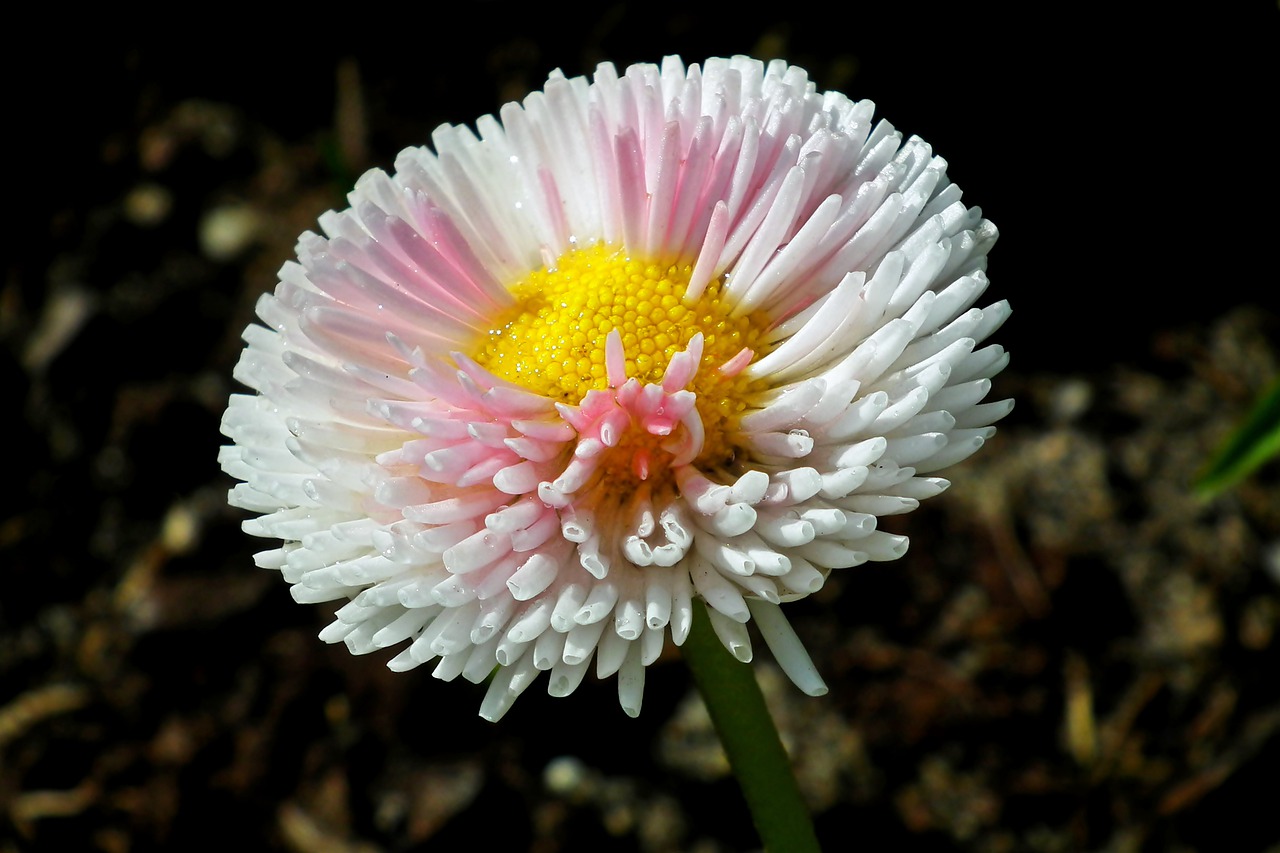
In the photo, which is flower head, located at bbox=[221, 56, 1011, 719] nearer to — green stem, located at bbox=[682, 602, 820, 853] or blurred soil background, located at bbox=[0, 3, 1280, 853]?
green stem, located at bbox=[682, 602, 820, 853]

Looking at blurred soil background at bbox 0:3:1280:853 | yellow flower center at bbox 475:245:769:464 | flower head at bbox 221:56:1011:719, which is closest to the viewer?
flower head at bbox 221:56:1011:719

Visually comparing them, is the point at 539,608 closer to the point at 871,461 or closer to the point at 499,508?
the point at 499,508

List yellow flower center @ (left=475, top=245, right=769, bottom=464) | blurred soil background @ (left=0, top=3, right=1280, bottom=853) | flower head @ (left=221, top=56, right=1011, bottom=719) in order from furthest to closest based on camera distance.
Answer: blurred soil background @ (left=0, top=3, right=1280, bottom=853), yellow flower center @ (left=475, top=245, right=769, bottom=464), flower head @ (left=221, top=56, right=1011, bottom=719)

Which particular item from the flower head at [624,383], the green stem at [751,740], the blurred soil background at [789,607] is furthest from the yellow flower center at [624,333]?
the blurred soil background at [789,607]

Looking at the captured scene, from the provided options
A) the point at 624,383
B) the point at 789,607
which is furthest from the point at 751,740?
the point at 789,607

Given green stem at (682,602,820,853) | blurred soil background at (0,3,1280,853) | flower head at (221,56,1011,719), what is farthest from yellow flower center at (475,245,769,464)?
blurred soil background at (0,3,1280,853)

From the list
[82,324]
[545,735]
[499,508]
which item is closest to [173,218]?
[82,324]

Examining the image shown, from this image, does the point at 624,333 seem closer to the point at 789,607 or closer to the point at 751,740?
the point at 751,740

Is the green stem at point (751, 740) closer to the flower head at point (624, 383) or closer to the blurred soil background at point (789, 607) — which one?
the flower head at point (624, 383)
